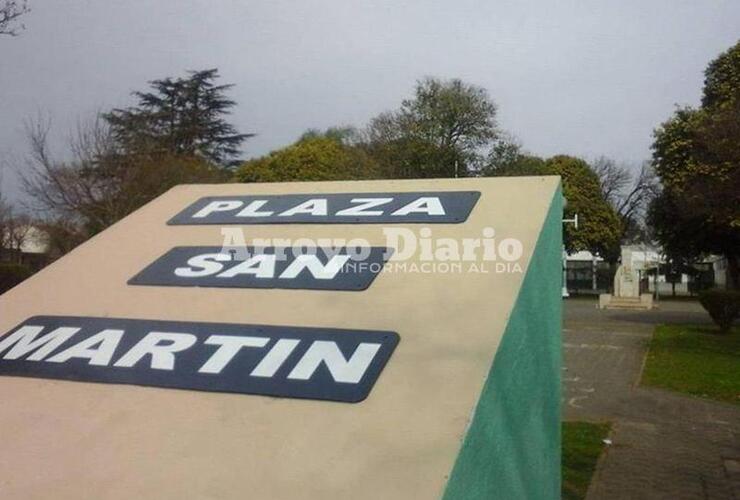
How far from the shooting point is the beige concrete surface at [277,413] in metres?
2.33

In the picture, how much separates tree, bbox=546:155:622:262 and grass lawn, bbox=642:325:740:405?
25973 mm

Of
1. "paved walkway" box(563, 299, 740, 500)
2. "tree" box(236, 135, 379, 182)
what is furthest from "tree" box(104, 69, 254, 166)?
"paved walkway" box(563, 299, 740, 500)

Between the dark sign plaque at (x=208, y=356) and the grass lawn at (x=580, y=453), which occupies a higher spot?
the dark sign plaque at (x=208, y=356)

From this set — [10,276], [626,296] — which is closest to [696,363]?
[10,276]

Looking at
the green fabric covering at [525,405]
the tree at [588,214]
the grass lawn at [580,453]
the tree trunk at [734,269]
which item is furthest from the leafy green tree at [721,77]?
the green fabric covering at [525,405]

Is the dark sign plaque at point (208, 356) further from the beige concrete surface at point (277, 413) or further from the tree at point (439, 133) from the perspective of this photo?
the tree at point (439, 133)

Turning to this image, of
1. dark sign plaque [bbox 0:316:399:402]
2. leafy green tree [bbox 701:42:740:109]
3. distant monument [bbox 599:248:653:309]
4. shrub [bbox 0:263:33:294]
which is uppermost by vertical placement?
leafy green tree [bbox 701:42:740:109]

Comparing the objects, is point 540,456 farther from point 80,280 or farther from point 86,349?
point 80,280

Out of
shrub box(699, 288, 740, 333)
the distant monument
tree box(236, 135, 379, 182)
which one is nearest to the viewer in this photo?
tree box(236, 135, 379, 182)

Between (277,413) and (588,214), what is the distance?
46783 millimetres

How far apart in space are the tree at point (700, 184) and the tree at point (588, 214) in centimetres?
891

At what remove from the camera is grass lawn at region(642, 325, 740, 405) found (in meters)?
11.2

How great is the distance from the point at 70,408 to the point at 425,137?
15.1 metres

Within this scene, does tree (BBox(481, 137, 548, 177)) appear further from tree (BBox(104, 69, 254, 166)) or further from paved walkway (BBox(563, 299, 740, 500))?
tree (BBox(104, 69, 254, 166))
